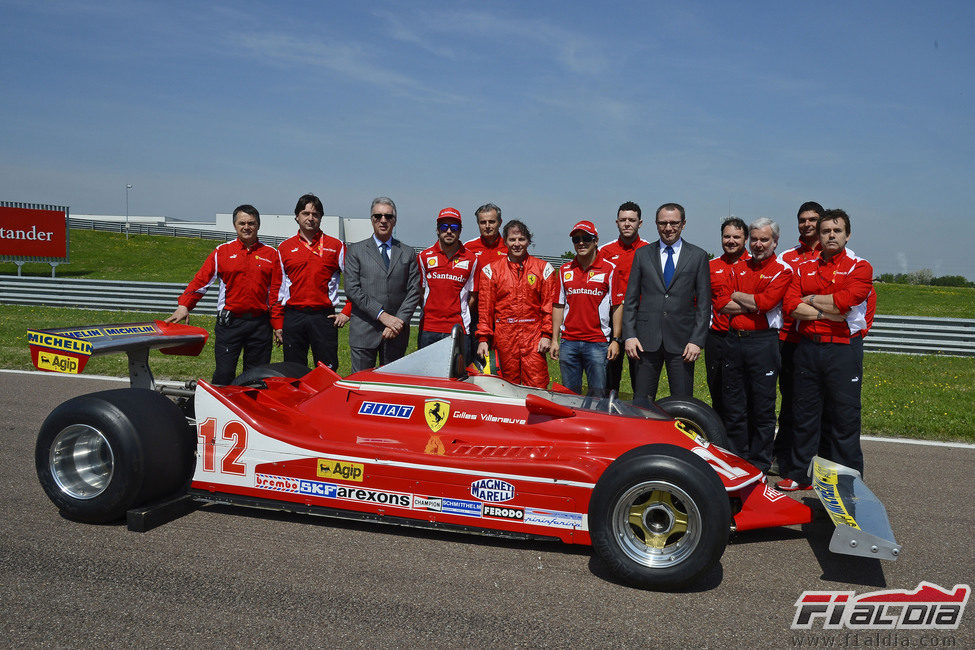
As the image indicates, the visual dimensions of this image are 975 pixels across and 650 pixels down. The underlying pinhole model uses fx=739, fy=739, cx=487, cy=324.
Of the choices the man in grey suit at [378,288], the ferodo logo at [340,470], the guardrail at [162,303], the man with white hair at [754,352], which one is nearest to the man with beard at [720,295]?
the man with white hair at [754,352]

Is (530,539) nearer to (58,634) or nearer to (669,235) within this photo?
(58,634)

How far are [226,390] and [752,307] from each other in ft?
14.0

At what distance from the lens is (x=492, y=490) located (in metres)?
4.42

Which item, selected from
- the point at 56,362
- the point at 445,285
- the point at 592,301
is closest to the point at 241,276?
the point at 445,285

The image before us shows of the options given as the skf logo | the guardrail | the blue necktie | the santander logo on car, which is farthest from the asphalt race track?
the guardrail

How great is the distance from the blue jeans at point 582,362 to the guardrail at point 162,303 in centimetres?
1071

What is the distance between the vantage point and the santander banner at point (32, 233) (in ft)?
96.6

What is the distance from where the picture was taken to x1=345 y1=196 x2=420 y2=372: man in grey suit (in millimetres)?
7008

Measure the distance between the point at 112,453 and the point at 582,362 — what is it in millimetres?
4171

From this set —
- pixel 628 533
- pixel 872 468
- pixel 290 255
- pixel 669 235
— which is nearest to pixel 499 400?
pixel 628 533

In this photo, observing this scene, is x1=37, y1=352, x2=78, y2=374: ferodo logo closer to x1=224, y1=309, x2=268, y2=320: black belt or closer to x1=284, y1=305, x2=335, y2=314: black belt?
x1=224, y1=309, x2=268, y2=320: black belt

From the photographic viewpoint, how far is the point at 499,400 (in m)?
4.88

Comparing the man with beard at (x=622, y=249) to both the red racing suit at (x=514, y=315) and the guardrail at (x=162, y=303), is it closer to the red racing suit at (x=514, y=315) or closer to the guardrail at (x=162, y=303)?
the red racing suit at (x=514, y=315)

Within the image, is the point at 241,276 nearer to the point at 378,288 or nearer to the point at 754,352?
the point at 378,288
